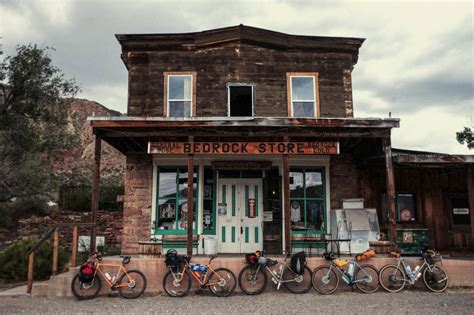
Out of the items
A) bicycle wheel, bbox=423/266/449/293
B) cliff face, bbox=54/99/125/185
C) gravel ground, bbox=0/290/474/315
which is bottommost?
gravel ground, bbox=0/290/474/315

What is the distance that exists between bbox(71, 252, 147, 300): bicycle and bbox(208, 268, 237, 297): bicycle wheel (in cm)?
150

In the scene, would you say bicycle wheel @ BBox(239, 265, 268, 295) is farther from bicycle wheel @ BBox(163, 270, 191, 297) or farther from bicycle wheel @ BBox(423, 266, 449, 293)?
bicycle wheel @ BBox(423, 266, 449, 293)

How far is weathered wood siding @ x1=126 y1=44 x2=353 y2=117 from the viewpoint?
12.7 meters

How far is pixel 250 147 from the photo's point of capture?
397 inches

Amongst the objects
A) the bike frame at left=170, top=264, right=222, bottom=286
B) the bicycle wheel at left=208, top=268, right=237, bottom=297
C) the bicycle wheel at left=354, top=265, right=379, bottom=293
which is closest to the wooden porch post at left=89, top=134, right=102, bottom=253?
the bike frame at left=170, top=264, right=222, bottom=286

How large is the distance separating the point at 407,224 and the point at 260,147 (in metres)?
5.78

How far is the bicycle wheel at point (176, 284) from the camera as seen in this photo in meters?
8.75

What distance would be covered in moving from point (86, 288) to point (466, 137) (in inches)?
980

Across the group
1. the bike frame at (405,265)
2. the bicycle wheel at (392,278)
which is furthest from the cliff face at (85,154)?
the bike frame at (405,265)

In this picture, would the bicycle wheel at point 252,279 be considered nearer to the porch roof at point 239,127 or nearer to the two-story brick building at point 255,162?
the two-story brick building at point 255,162

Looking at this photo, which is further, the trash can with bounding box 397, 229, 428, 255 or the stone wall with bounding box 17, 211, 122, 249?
the stone wall with bounding box 17, 211, 122, 249

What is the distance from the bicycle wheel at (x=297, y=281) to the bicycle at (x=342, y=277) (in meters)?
0.19

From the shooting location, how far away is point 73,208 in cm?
1877

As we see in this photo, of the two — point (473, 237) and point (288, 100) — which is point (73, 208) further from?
point (473, 237)
